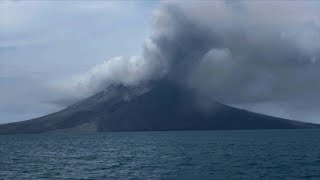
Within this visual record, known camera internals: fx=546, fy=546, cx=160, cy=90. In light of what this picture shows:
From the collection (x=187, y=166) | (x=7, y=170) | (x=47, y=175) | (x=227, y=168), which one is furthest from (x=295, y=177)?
(x=7, y=170)

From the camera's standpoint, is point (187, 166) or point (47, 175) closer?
point (47, 175)

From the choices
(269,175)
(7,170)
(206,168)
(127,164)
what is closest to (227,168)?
(206,168)

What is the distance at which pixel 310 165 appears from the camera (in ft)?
226

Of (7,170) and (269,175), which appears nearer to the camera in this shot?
(269,175)

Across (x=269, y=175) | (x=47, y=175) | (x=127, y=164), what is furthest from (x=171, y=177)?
(x=127, y=164)

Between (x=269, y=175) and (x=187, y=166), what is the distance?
613 inches

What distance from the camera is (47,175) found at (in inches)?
2419

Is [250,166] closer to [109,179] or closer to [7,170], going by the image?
[109,179]

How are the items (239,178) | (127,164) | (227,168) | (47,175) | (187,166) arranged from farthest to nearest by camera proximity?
1. (127,164)
2. (187,166)
3. (227,168)
4. (47,175)
5. (239,178)

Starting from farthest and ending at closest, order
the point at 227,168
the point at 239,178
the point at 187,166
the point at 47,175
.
Result: the point at 187,166 < the point at 227,168 < the point at 47,175 < the point at 239,178

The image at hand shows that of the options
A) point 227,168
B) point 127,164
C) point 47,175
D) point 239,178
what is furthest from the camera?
point 127,164

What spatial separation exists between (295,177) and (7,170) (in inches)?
1391

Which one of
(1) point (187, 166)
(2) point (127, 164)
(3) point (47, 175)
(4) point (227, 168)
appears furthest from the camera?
(2) point (127, 164)

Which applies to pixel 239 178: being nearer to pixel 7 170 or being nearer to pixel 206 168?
pixel 206 168
